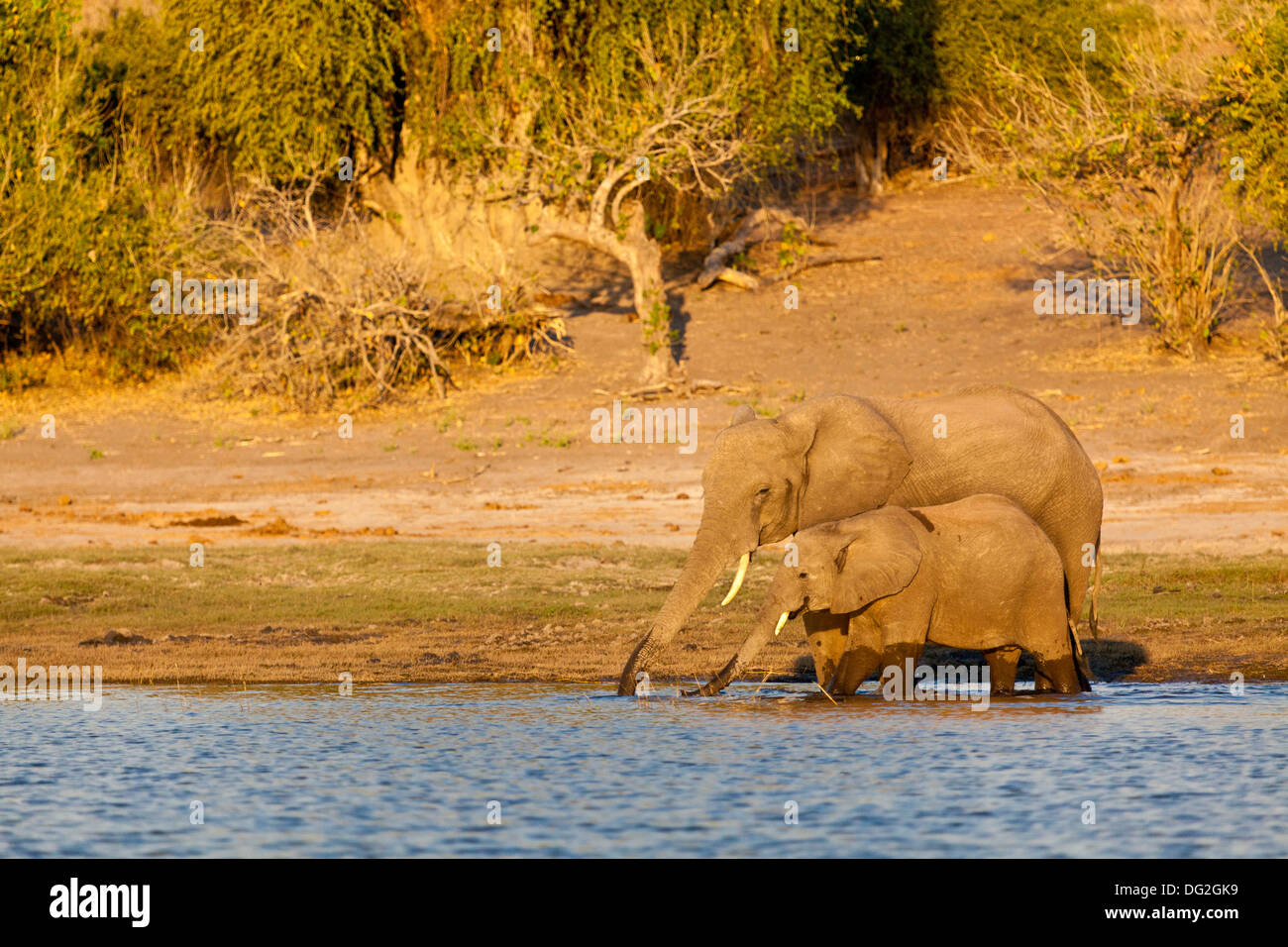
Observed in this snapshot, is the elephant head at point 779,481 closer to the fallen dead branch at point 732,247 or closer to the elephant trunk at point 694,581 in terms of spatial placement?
the elephant trunk at point 694,581

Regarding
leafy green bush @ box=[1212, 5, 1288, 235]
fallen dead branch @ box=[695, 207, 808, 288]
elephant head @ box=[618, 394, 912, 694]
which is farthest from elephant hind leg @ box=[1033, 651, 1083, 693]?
fallen dead branch @ box=[695, 207, 808, 288]

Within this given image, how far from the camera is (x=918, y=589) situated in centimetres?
1118

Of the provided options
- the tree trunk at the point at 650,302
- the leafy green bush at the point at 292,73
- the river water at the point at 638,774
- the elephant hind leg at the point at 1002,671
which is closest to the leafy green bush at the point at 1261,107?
the tree trunk at the point at 650,302

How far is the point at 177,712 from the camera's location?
463 inches

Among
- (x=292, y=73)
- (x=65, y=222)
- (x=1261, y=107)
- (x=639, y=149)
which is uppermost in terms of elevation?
(x=292, y=73)

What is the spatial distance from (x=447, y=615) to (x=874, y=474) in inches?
200

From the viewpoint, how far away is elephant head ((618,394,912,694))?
11.4 meters

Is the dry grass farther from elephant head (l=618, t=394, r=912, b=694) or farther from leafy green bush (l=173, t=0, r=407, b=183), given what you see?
leafy green bush (l=173, t=0, r=407, b=183)

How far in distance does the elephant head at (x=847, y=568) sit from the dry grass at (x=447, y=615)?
2.03m

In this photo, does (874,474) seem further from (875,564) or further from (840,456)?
(875,564)

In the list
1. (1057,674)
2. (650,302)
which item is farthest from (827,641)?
(650,302)

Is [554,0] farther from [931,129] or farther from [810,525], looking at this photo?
[810,525]
